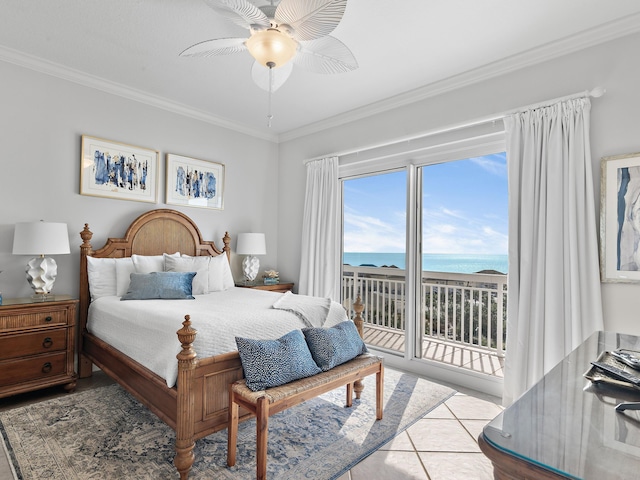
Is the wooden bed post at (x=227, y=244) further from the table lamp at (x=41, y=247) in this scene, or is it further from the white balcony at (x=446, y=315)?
the table lamp at (x=41, y=247)

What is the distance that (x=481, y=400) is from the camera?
2.96 meters

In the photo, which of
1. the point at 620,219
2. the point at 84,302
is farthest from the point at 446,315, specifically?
the point at 84,302

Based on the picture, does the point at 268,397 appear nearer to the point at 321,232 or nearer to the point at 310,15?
the point at 310,15

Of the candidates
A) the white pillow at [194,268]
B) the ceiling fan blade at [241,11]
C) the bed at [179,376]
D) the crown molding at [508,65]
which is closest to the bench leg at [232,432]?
the bed at [179,376]

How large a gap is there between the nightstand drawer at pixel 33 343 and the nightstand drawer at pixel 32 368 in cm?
5

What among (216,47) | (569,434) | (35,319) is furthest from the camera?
(35,319)

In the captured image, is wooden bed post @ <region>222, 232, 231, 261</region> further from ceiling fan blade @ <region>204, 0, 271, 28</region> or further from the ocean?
ceiling fan blade @ <region>204, 0, 271, 28</region>

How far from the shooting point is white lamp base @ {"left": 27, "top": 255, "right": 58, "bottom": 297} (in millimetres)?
2949

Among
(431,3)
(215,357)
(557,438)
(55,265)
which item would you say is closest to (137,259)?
(55,265)

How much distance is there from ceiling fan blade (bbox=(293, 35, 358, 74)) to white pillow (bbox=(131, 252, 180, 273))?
7.72 feet

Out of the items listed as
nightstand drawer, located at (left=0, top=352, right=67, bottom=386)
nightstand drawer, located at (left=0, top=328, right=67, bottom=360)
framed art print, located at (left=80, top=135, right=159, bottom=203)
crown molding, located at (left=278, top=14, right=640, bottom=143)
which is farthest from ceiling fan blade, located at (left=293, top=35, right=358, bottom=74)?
nightstand drawer, located at (left=0, top=352, right=67, bottom=386)

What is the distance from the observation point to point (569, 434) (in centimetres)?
75

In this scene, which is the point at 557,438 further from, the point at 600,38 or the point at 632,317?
the point at 600,38

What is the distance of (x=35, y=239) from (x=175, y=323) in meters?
1.55
